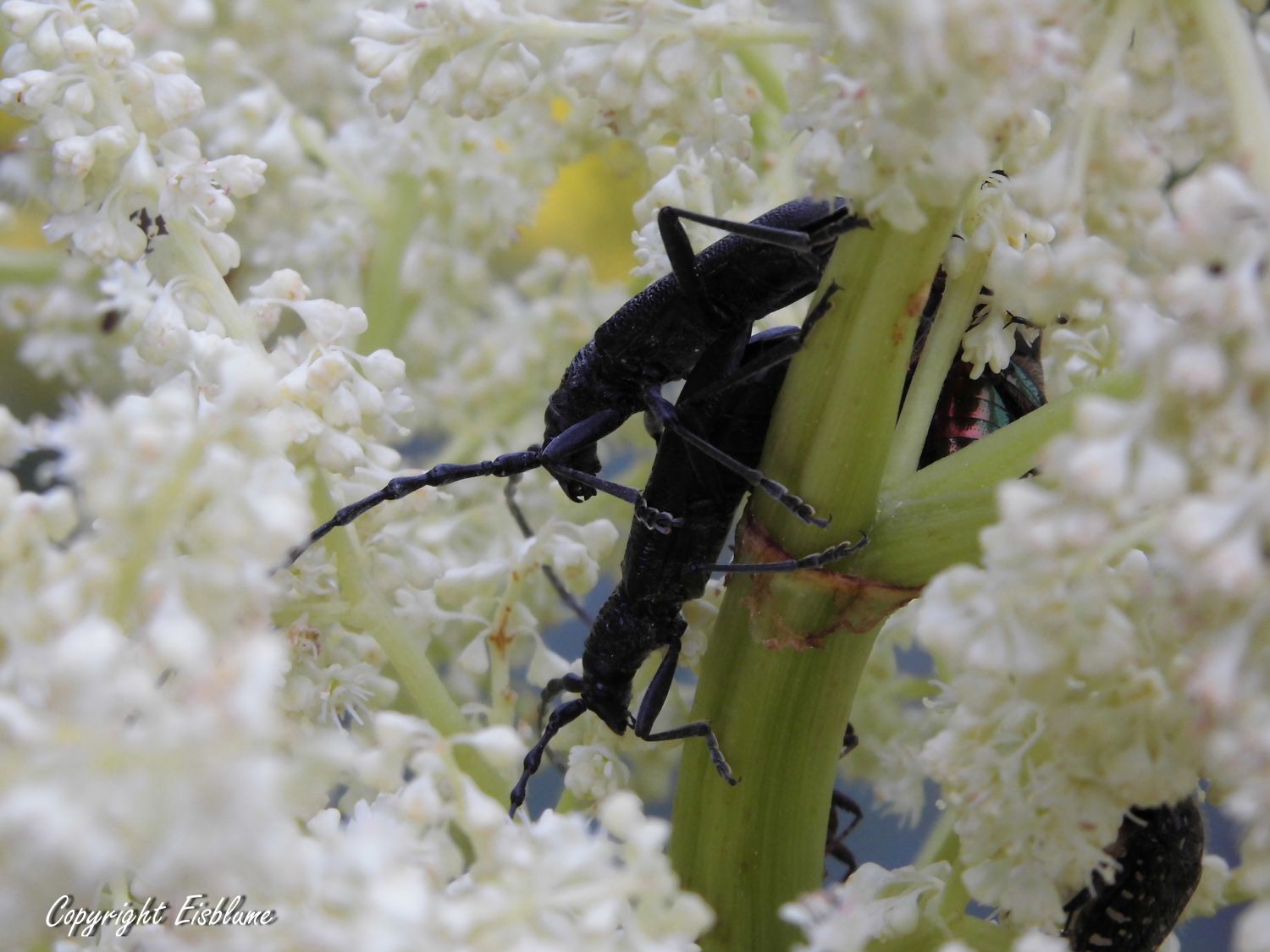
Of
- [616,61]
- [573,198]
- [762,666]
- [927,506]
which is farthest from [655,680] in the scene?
[573,198]

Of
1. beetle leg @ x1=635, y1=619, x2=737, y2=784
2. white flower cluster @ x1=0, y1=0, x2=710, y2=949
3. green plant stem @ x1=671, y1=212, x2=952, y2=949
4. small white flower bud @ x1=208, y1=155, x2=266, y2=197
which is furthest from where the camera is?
beetle leg @ x1=635, y1=619, x2=737, y2=784

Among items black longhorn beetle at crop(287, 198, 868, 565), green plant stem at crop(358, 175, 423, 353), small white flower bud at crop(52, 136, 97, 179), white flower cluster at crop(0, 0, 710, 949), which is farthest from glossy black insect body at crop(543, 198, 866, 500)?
small white flower bud at crop(52, 136, 97, 179)

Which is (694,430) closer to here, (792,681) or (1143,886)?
(792,681)

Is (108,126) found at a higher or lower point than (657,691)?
higher

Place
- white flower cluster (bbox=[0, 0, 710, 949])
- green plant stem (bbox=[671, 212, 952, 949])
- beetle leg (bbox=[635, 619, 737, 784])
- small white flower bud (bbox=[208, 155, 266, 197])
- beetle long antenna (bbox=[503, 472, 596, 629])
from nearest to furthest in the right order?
1. white flower cluster (bbox=[0, 0, 710, 949])
2. green plant stem (bbox=[671, 212, 952, 949])
3. small white flower bud (bbox=[208, 155, 266, 197])
4. beetle leg (bbox=[635, 619, 737, 784])
5. beetle long antenna (bbox=[503, 472, 596, 629])

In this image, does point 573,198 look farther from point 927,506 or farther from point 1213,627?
point 1213,627

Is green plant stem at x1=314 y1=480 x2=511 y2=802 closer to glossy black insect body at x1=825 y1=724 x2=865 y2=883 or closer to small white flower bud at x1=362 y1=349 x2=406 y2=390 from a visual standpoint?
small white flower bud at x1=362 y1=349 x2=406 y2=390

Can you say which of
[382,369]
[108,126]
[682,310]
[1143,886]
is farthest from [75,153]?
[1143,886]
